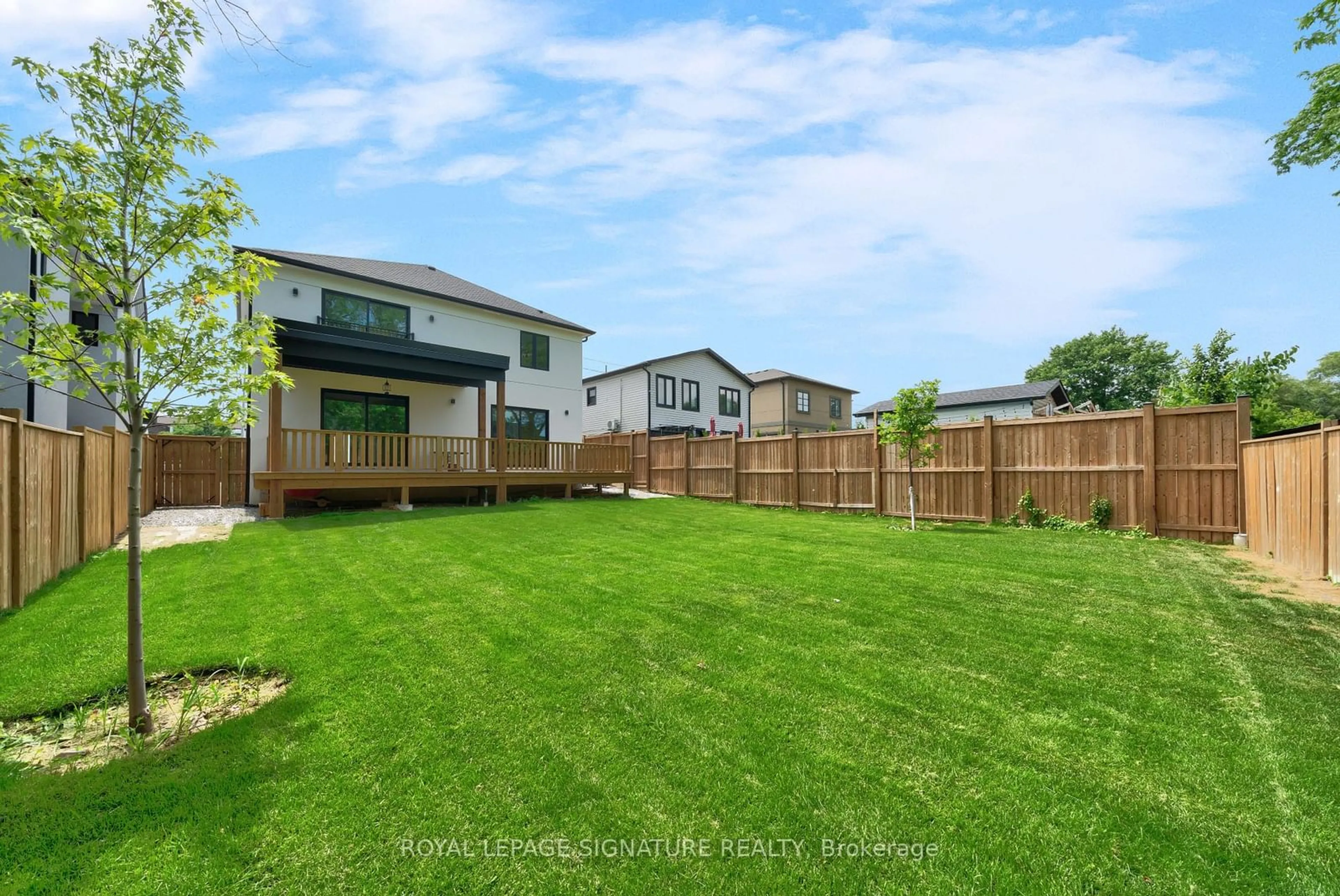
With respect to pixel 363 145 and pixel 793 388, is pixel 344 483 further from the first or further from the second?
pixel 793 388

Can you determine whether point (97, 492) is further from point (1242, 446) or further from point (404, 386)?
point (1242, 446)

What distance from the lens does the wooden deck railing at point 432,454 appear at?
11.8m

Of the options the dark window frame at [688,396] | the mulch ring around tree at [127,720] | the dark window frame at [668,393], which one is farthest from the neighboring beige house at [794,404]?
the mulch ring around tree at [127,720]

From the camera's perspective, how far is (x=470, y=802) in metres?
2.28

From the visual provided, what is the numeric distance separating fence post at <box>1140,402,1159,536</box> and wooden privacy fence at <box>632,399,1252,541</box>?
0.02 metres

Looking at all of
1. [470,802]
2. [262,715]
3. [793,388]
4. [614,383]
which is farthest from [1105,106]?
[793,388]

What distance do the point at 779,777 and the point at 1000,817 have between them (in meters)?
0.86

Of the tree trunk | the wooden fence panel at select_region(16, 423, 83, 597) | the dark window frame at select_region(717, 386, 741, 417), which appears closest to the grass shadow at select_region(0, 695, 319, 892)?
the tree trunk

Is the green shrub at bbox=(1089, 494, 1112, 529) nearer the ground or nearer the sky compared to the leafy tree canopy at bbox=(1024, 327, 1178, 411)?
nearer the ground

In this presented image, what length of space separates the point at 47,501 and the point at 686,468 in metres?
14.4

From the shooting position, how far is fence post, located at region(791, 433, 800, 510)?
15.0 metres

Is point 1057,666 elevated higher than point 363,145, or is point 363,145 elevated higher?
point 363,145

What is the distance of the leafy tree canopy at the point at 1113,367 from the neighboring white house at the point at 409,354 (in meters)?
41.3

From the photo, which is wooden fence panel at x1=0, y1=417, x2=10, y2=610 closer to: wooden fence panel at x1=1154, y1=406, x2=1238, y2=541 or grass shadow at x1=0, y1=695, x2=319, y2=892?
grass shadow at x1=0, y1=695, x2=319, y2=892
